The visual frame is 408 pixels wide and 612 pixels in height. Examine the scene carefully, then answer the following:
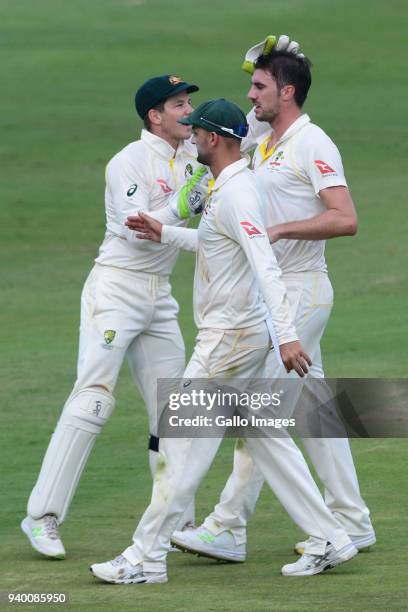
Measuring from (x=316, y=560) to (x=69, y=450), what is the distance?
1509 mm

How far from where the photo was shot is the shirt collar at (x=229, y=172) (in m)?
7.22

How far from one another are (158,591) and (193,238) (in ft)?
5.79

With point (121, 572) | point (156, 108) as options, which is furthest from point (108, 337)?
point (121, 572)

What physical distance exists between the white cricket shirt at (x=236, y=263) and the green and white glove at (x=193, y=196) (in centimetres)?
64

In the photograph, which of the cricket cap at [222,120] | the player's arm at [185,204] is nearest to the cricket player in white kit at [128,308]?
the player's arm at [185,204]

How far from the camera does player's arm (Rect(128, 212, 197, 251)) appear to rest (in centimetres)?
783

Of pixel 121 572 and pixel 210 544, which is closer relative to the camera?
pixel 121 572

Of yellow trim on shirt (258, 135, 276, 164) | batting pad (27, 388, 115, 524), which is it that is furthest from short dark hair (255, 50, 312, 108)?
batting pad (27, 388, 115, 524)

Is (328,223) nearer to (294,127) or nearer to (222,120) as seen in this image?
(294,127)

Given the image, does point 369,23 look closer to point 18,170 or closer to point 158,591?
point 18,170

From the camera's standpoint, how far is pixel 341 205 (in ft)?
25.2

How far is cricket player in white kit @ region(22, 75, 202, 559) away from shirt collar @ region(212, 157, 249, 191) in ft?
3.58

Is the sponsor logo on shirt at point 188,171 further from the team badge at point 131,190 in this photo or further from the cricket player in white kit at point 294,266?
the cricket player in white kit at point 294,266

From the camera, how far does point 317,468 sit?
800 cm
